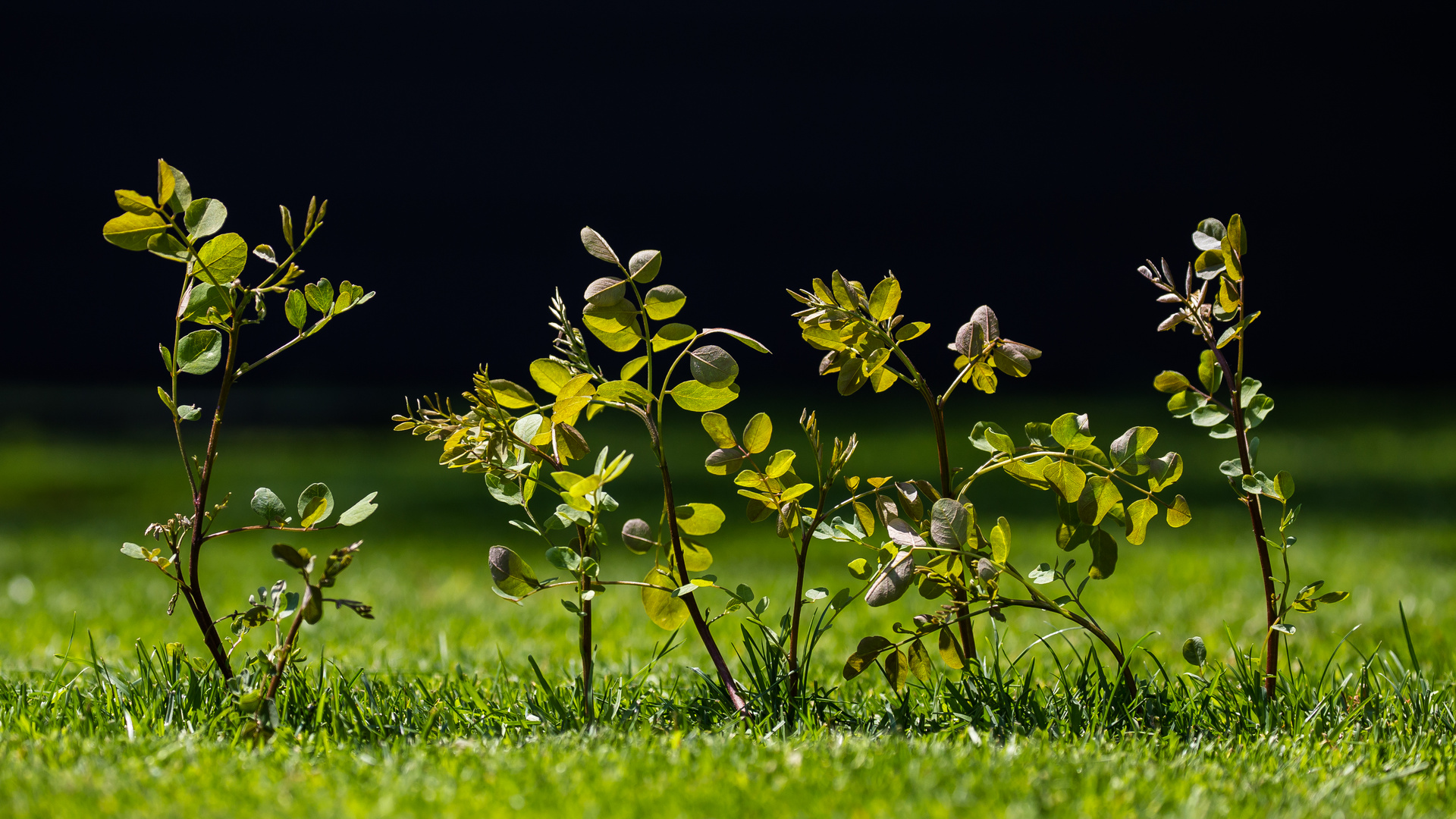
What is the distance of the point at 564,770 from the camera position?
122 centimetres


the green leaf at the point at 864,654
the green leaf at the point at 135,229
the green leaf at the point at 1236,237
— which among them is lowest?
the green leaf at the point at 864,654

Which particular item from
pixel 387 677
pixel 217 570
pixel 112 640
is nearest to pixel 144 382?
pixel 217 570

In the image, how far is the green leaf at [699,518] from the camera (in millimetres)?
1438

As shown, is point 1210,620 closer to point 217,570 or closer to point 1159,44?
point 217,570

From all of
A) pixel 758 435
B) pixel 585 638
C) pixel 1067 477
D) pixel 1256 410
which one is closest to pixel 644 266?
pixel 758 435

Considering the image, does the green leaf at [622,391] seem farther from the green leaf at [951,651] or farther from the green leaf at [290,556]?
the green leaf at [951,651]

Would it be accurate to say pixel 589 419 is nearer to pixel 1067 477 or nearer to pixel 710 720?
pixel 710 720

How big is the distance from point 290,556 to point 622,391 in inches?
16.7

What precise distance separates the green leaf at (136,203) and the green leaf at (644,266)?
22.6 inches

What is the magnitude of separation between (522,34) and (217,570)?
27.0 ft

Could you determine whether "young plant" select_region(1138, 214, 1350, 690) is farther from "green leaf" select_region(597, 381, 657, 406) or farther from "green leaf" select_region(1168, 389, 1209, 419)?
"green leaf" select_region(597, 381, 657, 406)

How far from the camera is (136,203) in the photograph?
133cm

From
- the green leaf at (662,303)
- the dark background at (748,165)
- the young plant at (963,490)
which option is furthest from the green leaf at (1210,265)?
the dark background at (748,165)

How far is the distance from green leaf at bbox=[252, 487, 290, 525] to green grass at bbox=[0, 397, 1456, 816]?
0.81 feet
